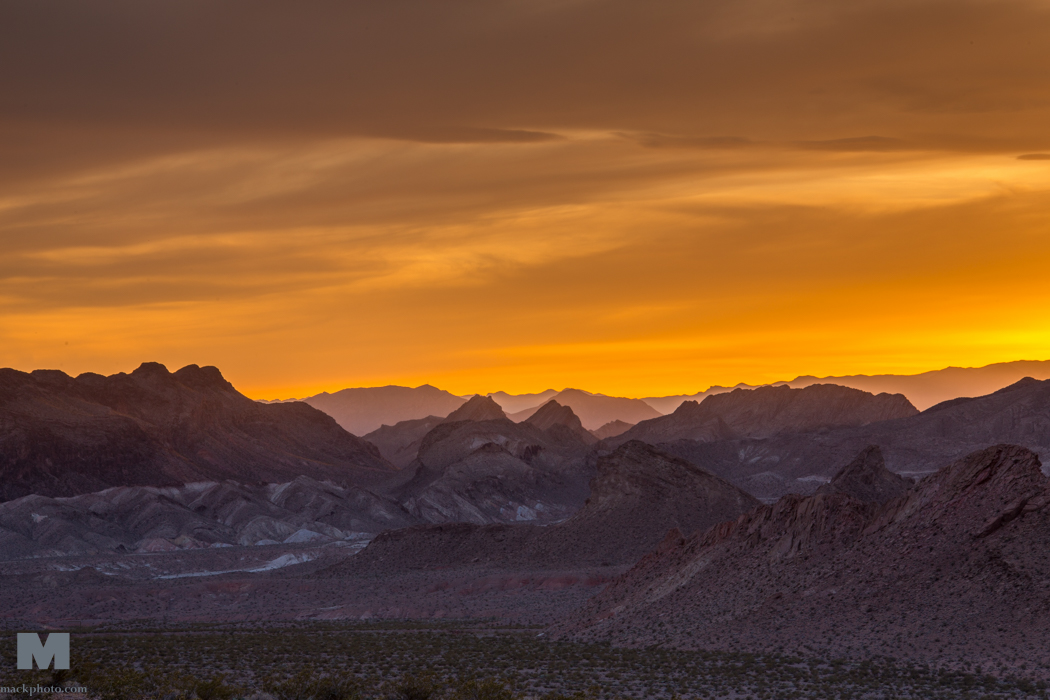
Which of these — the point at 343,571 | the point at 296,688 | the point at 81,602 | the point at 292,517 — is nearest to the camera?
the point at 296,688

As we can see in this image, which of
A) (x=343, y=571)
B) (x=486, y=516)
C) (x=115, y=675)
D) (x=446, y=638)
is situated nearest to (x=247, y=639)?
(x=446, y=638)

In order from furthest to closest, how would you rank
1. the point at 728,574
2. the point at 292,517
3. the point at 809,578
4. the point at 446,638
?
1. the point at 292,517
2. the point at 446,638
3. the point at 728,574
4. the point at 809,578

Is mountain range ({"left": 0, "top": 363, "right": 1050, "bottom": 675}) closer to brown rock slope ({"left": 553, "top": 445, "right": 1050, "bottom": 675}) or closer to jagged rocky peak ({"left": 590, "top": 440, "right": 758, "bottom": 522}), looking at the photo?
brown rock slope ({"left": 553, "top": 445, "right": 1050, "bottom": 675})

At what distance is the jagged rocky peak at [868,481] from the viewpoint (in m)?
98.1

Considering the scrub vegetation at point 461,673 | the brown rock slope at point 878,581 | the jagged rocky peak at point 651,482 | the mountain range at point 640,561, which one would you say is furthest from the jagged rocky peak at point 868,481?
the scrub vegetation at point 461,673

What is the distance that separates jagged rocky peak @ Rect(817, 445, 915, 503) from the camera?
98.1m

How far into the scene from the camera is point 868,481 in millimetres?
100500

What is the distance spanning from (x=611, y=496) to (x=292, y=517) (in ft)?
273

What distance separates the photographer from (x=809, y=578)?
5353 centimetres

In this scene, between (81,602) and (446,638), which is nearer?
(446,638)

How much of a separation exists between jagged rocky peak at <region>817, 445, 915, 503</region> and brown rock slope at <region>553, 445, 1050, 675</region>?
127 ft

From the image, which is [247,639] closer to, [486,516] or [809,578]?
[809,578]

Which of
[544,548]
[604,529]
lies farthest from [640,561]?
[604,529]

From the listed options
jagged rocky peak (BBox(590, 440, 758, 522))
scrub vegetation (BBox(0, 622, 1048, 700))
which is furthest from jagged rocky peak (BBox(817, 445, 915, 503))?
scrub vegetation (BBox(0, 622, 1048, 700))
